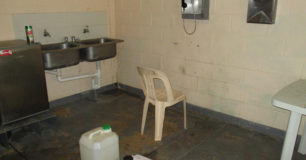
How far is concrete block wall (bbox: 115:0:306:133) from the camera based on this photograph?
2.56 meters

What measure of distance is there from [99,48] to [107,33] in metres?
0.70

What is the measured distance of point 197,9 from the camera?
9.84 ft

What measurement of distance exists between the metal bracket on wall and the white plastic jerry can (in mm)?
1804

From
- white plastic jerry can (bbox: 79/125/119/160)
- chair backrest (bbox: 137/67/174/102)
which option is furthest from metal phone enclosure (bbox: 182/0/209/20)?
white plastic jerry can (bbox: 79/125/119/160)

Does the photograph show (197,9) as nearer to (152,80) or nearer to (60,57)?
(152,80)

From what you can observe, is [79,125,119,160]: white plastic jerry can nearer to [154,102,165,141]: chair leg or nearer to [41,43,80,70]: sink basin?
[154,102,165,141]: chair leg

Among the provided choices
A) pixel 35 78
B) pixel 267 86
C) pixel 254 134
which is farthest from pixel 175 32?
pixel 35 78

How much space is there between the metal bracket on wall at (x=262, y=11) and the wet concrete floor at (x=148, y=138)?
1.25 meters

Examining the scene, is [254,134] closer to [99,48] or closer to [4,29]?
[99,48]

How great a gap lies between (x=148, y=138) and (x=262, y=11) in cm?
175

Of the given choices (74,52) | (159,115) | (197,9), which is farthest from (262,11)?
(74,52)

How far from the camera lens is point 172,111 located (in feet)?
11.6

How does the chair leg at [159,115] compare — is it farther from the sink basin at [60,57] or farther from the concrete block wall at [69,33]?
the concrete block wall at [69,33]

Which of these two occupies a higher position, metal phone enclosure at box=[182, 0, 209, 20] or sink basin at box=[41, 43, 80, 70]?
metal phone enclosure at box=[182, 0, 209, 20]
